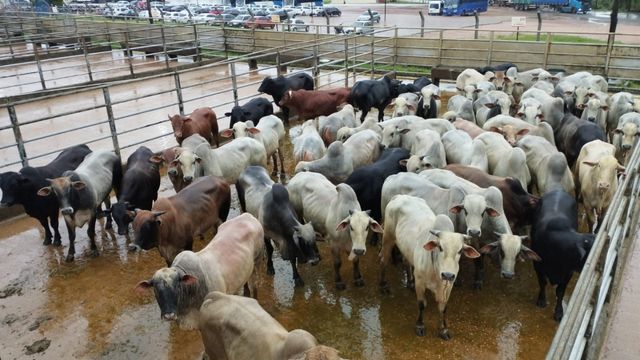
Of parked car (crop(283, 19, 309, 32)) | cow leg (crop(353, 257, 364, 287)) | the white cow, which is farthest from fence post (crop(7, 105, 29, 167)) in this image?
parked car (crop(283, 19, 309, 32))

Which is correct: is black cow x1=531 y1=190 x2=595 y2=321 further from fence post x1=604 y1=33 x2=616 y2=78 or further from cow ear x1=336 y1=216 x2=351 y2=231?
fence post x1=604 y1=33 x2=616 y2=78

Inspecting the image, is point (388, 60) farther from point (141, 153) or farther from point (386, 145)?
point (141, 153)

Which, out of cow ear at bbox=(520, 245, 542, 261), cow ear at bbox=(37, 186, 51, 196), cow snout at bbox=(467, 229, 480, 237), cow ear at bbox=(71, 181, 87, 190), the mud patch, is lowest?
the mud patch

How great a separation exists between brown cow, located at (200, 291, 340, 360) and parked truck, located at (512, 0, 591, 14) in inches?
2078

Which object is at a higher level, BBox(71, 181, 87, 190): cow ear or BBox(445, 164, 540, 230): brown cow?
BBox(71, 181, 87, 190): cow ear

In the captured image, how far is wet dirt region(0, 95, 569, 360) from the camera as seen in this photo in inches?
198

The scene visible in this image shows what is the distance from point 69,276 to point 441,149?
5.26 metres

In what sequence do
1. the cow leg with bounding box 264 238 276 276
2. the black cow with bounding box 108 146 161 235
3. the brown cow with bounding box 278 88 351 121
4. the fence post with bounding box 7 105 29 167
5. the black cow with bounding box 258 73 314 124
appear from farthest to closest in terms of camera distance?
1. the black cow with bounding box 258 73 314 124
2. the brown cow with bounding box 278 88 351 121
3. the fence post with bounding box 7 105 29 167
4. the black cow with bounding box 108 146 161 235
5. the cow leg with bounding box 264 238 276 276

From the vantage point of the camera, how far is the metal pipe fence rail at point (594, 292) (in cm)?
255

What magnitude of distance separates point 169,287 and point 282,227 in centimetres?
180

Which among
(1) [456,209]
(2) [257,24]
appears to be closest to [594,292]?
(1) [456,209]

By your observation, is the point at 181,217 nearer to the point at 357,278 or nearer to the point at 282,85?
the point at 357,278

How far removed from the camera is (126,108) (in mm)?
14430

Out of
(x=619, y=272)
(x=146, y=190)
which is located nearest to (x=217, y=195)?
(x=146, y=190)
